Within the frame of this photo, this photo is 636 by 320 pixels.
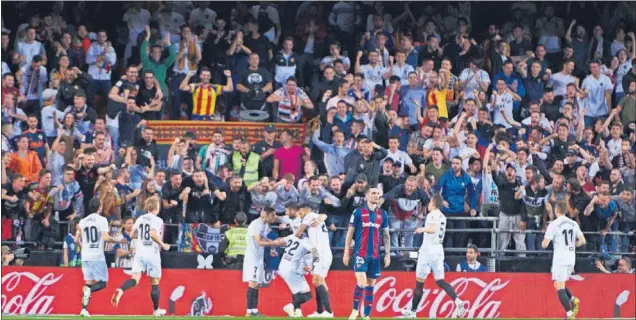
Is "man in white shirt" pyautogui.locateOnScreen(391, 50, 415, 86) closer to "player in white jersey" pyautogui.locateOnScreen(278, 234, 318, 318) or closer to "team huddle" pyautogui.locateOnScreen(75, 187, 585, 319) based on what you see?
"team huddle" pyautogui.locateOnScreen(75, 187, 585, 319)

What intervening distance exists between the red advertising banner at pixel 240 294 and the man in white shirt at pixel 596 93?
4.54 metres

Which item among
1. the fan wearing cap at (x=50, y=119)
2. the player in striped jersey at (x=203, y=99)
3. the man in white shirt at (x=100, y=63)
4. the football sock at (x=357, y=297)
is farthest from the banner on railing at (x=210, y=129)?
the football sock at (x=357, y=297)

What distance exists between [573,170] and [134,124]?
8902 millimetres

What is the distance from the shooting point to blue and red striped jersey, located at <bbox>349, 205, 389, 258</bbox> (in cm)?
2184

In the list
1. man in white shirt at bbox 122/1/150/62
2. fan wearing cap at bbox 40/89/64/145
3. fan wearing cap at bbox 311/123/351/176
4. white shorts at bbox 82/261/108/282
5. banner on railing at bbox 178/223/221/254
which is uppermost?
man in white shirt at bbox 122/1/150/62

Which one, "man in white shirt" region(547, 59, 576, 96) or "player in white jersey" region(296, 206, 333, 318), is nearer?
"player in white jersey" region(296, 206, 333, 318)

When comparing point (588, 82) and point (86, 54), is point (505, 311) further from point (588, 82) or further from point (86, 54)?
point (86, 54)

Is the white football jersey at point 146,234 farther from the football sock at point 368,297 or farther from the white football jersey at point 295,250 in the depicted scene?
the football sock at point 368,297

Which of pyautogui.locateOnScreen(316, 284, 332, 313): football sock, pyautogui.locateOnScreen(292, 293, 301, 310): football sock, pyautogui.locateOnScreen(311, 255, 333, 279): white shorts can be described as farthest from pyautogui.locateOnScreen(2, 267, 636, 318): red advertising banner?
pyautogui.locateOnScreen(311, 255, 333, 279): white shorts

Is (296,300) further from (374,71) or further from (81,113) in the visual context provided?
(374,71)

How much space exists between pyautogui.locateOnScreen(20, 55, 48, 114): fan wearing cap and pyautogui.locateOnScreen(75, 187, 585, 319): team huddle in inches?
190

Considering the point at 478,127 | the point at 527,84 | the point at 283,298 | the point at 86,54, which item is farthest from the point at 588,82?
the point at 86,54

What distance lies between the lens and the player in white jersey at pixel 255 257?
23.2m

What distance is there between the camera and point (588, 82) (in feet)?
94.8
